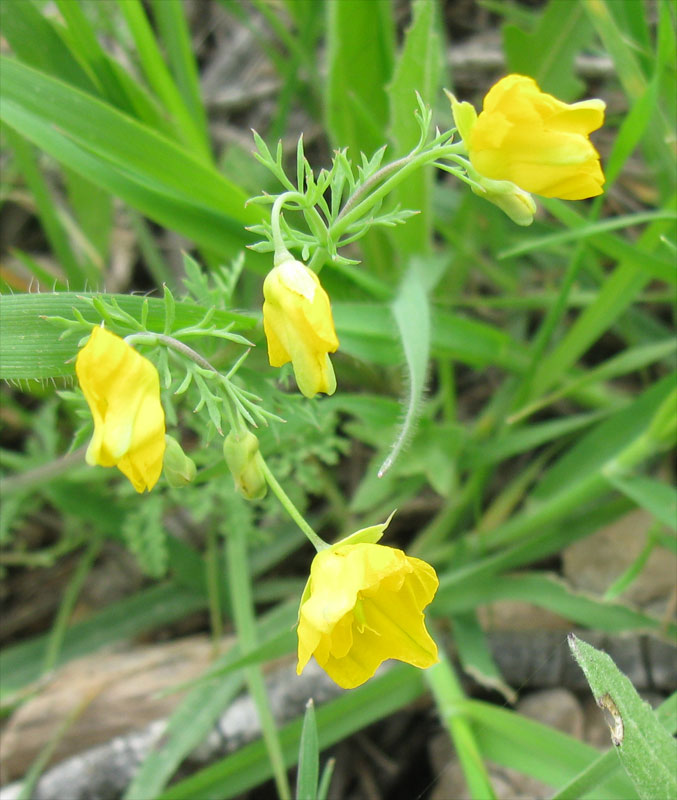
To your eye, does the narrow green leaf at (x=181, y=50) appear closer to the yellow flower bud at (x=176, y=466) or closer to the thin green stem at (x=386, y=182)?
the thin green stem at (x=386, y=182)

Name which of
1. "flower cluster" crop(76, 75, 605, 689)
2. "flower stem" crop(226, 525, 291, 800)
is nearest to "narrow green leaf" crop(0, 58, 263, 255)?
"flower cluster" crop(76, 75, 605, 689)

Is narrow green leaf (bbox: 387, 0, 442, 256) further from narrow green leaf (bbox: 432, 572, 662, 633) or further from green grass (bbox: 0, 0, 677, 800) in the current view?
narrow green leaf (bbox: 432, 572, 662, 633)

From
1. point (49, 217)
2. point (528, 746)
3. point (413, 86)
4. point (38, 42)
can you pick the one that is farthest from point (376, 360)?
point (49, 217)

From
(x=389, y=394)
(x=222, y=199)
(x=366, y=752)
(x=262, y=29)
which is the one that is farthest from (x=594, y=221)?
(x=262, y=29)

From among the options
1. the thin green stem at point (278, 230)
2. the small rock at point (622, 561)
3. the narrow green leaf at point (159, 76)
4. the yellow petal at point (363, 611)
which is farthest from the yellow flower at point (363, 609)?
the narrow green leaf at point (159, 76)

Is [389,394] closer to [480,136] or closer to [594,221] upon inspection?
[594,221]

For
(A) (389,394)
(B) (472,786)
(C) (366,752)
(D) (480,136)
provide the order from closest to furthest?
(D) (480,136)
(B) (472,786)
(C) (366,752)
(A) (389,394)
